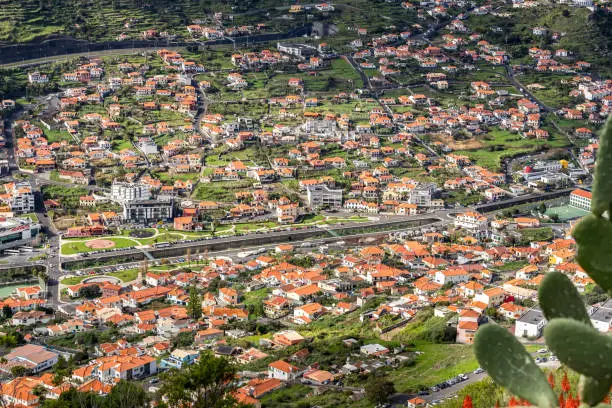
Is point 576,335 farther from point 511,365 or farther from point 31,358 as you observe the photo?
point 31,358

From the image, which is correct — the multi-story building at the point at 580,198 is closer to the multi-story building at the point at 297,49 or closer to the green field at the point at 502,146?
the green field at the point at 502,146

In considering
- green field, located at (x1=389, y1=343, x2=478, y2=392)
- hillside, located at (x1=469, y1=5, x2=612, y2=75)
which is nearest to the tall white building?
green field, located at (x1=389, y1=343, x2=478, y2=392)

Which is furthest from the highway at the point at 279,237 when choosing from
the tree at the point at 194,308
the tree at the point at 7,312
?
the tree at the point at 194,308

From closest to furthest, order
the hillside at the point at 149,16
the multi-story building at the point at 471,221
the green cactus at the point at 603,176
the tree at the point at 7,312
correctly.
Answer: the green cactus at the point at 603,176
the tree at the point at 7,312
the multi-story building at the point at 471,221
the hillside at the point at 149,16

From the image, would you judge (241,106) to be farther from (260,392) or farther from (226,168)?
(260,392)

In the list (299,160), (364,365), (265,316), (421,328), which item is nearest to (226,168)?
(299,160)

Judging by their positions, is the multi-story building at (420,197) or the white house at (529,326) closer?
the white house at (529,326)

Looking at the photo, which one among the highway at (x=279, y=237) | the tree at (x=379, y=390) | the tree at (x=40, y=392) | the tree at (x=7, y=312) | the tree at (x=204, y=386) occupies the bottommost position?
the highway at (x=279, y=237)
